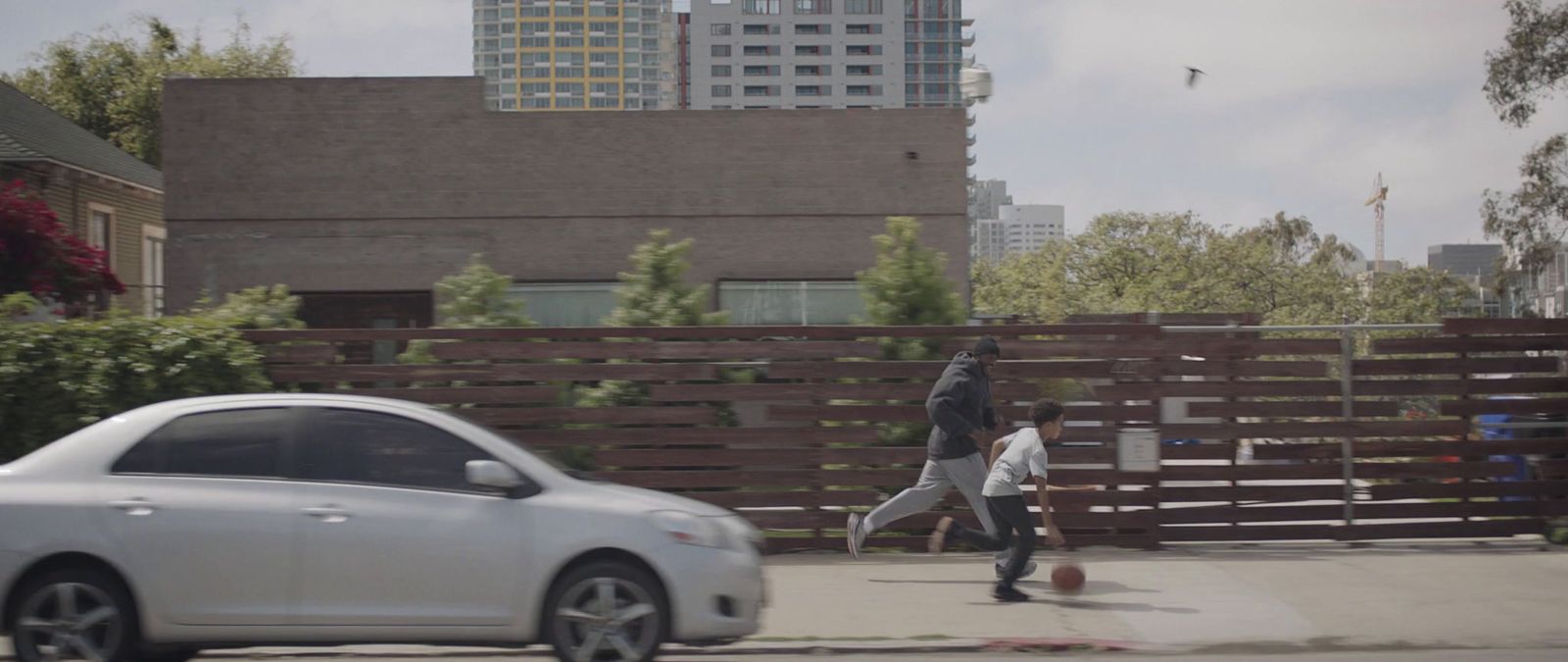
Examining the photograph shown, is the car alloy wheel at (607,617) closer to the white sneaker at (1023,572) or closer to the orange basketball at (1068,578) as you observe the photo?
the white sneaker at (1023,572)

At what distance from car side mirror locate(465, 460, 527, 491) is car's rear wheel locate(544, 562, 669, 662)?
21.3 inches

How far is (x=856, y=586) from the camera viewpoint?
9.82 m

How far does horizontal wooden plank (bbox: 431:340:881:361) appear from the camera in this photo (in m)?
11.1

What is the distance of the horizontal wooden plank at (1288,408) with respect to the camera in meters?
11.3

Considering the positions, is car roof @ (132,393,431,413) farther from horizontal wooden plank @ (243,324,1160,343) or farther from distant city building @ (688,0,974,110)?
distant city building @ (688,0,974,110)

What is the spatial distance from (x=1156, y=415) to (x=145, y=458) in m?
7.59

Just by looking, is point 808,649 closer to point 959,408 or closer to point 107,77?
point 959,408

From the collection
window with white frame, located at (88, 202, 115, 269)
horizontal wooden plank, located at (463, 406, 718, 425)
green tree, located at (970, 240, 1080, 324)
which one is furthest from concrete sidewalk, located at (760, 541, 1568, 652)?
green tree, located at (970, 240, 1080, 324)

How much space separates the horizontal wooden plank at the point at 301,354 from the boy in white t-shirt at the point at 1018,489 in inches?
214

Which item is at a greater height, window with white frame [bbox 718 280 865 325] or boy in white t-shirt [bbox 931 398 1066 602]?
window with white frame [bbox 718 280 865 325]

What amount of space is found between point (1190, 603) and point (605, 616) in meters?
4.27

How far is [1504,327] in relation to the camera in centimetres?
1147

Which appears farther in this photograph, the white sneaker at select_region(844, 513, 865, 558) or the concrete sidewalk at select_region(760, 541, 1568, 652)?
the white sneaker at select_region(844, 513, 865, 558)

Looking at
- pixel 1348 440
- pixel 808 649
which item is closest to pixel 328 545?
pixel 808 649
